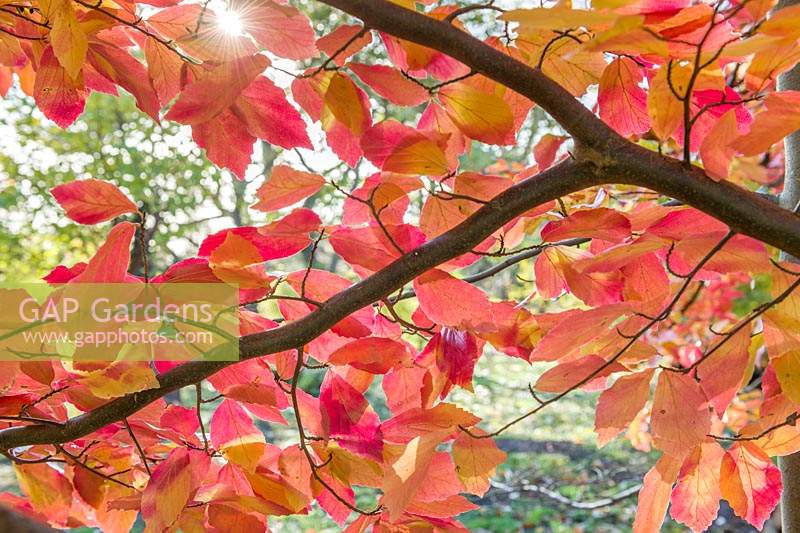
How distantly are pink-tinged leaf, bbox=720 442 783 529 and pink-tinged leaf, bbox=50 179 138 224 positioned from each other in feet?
1.69

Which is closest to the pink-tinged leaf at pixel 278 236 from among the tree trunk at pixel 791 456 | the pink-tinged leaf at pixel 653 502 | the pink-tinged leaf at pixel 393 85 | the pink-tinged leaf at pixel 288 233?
the pink-tinged leaf at pixel 288 233

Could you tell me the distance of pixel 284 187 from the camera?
1.55 feet

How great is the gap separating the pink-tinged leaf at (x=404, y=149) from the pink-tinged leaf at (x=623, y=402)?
0.64 feet

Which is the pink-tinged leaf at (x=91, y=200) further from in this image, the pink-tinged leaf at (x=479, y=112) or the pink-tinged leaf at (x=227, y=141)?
the pink-tinged leaf at (x=479, y=112)

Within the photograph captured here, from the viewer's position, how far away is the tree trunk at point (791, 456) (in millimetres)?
631

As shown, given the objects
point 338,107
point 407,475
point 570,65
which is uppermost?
point 570,65

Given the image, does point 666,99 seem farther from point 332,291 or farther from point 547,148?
point 332,291

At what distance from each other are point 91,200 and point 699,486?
542 millimetres

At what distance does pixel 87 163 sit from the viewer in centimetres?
433

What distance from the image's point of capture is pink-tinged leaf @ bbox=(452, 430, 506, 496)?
498 mm

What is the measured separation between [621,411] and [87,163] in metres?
4.52

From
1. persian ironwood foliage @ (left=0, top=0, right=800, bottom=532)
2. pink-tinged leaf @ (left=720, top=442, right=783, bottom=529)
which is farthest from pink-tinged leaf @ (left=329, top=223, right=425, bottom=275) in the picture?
pink-tinged leaf @ (left=720, top=442, right=783, bottom=529)

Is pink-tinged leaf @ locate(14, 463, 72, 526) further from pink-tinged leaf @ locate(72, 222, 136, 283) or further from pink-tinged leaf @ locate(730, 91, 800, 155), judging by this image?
pink-tinged leaf @ locate(730, 91, 800, 155)

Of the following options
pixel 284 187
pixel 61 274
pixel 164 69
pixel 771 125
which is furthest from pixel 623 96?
pixel 61 274
